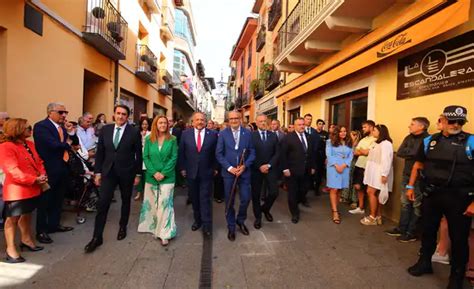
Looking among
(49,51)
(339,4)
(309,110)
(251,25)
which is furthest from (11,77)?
(251,25)

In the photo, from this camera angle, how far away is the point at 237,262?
3.61 meters

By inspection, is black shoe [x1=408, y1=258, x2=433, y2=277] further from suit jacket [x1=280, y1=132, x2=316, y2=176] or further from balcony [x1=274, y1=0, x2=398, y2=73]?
balcony [x1=274, y1=0, x2=398, y2=73]

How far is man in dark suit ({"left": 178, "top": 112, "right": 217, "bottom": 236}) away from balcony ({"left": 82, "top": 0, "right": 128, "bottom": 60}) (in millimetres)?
5538

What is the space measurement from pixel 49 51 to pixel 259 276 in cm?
665

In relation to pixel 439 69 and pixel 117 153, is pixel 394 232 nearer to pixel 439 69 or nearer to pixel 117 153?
pixel 439 69

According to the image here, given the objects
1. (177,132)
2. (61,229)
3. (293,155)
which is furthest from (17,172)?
(177,132)

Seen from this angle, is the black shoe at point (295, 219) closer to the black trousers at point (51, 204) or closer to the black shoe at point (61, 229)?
the black shoe at point (61, 229)

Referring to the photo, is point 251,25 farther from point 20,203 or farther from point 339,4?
point 20,203

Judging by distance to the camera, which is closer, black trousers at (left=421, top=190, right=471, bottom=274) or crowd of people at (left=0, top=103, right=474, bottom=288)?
black trousers at (left=421, top=190, right=471, bottom=274)

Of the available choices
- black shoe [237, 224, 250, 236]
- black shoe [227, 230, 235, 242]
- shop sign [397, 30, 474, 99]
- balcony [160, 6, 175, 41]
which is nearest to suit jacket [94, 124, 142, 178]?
black shoe [227, 230, 235, 242]

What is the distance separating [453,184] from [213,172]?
9.97 ft

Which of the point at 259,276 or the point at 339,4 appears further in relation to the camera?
the point at 339,4

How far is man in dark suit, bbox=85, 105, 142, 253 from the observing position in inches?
155

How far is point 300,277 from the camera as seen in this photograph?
3260 mm
